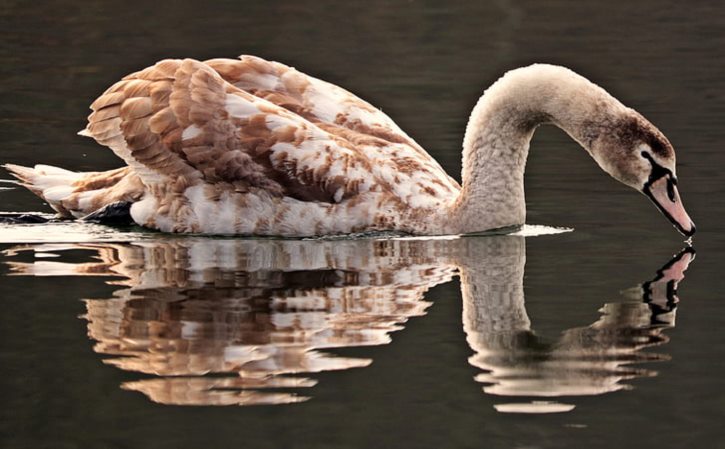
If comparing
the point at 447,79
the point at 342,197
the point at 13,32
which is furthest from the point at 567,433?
the point at 13,32

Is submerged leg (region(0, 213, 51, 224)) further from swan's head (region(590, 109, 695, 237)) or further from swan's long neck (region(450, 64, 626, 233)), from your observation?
swan's head (region(590, 109, 695, 237))

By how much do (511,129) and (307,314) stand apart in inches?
134

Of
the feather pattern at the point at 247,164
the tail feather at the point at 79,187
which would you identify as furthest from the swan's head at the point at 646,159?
the tail feather at the point at 79,187

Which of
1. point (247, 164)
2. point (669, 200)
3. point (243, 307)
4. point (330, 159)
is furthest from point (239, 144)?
point (669, 200)

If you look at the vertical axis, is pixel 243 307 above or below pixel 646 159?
below

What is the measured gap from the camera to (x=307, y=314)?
1027 centimetres

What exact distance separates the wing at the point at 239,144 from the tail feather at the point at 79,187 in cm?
42

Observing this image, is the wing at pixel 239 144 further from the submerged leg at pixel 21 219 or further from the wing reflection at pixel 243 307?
the submerged leg at pixel 21 219

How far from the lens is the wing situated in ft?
42.2

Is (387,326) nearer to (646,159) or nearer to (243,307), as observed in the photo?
(243,307)

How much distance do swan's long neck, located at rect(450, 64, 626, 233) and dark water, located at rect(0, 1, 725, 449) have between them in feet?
0.82

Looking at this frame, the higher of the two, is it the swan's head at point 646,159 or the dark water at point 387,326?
the swan's head at point 646,159

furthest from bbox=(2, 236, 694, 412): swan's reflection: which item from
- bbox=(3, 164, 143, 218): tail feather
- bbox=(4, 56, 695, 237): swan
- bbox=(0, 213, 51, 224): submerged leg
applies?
bbox=(0, 213, 51, 224): submerged leg

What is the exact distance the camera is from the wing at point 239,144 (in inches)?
506
